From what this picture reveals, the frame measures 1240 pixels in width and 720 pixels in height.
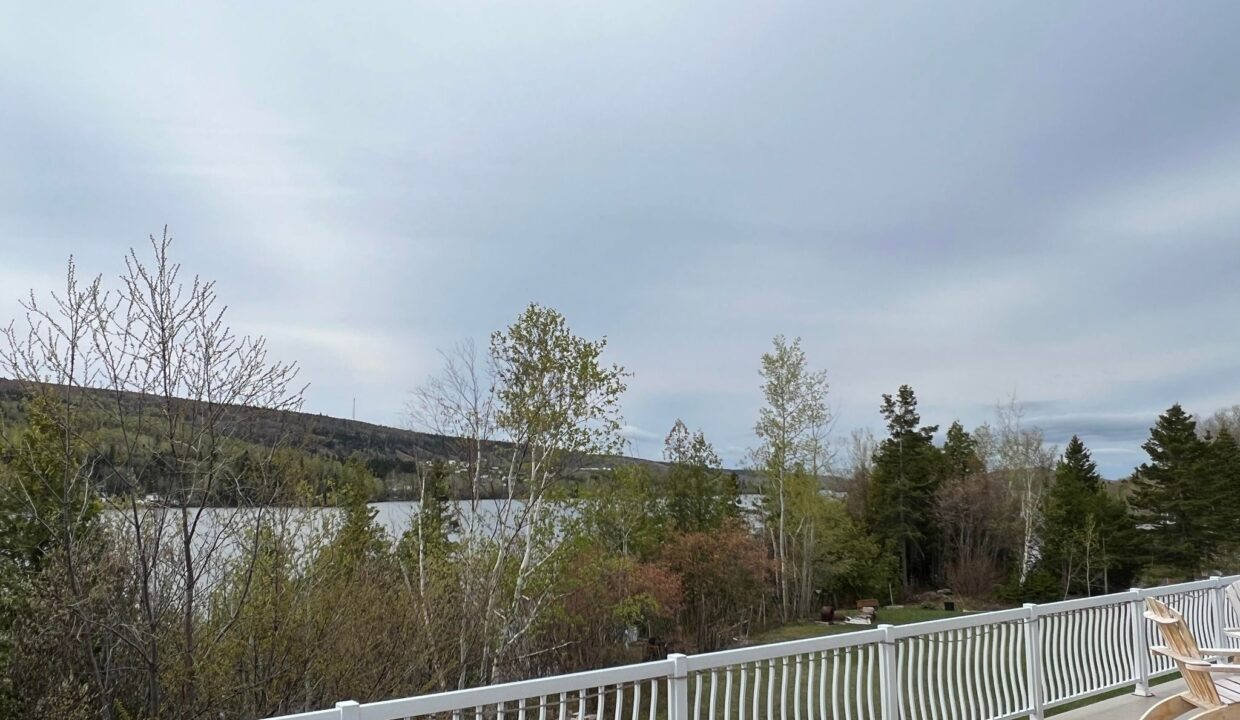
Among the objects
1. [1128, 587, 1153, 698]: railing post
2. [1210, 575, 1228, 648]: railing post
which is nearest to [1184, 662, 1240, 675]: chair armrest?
[1128, 587, 1153, 698]: railing post

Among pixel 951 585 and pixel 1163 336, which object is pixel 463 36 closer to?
pixel 1163 336

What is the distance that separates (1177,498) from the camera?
25.2 m

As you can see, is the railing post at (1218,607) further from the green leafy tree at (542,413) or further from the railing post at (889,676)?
the green leafy tree at (542,413)

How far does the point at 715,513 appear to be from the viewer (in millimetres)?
25203

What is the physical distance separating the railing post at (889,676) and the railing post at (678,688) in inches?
52.5

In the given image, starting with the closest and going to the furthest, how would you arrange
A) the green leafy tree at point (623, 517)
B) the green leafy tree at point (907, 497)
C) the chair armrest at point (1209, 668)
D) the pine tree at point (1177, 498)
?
the chair armrest at point (1209, 668) < the green leafy tree at point (623, 517) < the pine tree at point (1177, 498) < the green leafy tree at point (907, 497)

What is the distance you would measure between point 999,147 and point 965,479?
2653 cm

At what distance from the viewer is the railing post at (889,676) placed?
3879 millimetres

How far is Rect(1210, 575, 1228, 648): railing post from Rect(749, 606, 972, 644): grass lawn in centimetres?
1562

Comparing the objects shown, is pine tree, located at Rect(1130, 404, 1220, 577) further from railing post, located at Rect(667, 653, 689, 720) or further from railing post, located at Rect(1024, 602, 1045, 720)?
railing post, located at Rect(667, 653, 689, 720)

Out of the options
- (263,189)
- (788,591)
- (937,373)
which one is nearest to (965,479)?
(788,591)

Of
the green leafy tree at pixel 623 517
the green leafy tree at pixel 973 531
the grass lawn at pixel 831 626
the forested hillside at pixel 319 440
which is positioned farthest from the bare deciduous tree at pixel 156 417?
the green leafy tree at pixel 973 531

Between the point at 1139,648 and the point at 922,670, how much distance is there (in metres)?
1.98

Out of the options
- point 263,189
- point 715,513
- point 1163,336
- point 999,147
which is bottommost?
point 715,513
